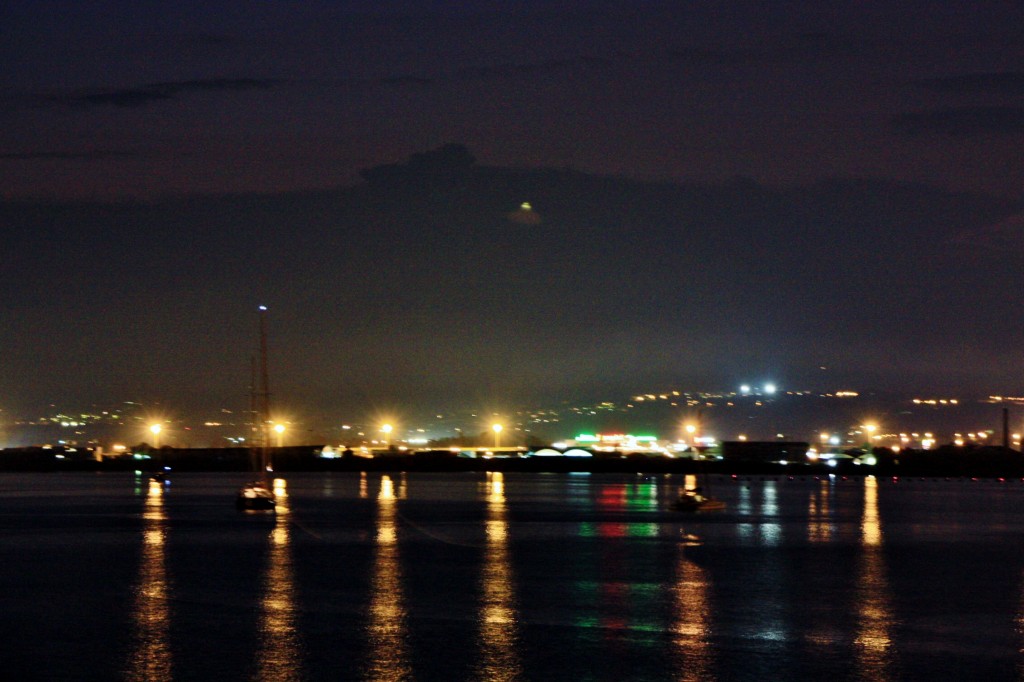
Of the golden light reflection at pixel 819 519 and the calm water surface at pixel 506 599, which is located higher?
the calm water surface at pixel 506 599

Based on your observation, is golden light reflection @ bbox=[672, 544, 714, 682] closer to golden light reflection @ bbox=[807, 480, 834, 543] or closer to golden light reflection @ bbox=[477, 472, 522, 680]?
golden light reflection @ bbox=[477, 472, 522, 680]

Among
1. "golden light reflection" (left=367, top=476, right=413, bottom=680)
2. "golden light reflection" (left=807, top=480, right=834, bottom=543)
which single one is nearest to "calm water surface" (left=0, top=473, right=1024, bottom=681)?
"golden light reflection" (left=367, top=476, right=413, bottom=680)

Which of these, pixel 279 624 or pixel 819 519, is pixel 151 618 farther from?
pixel 819 519

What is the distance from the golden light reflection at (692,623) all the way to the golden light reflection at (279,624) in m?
7.37

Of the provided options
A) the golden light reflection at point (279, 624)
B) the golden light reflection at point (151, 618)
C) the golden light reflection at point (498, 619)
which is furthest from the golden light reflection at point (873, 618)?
the golden light reflection at point (151, 618)

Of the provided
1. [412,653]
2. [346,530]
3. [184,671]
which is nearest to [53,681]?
[184,671]

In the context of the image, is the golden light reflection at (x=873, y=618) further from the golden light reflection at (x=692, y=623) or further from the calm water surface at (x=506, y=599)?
the golden light reflection at (x=692, y=623)

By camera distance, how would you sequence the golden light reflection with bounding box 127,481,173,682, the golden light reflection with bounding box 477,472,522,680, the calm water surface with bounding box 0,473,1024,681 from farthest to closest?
the calm water surface with bounding box 0,473,1024,681 < the golden light reflection with bounding box 477,472,522,680 < the golden light reflection with bounding box 127,481,173,682

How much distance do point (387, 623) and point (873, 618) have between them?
1220cm

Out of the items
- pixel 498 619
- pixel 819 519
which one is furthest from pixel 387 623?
pixel 819 519

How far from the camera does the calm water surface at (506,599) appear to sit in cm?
2514

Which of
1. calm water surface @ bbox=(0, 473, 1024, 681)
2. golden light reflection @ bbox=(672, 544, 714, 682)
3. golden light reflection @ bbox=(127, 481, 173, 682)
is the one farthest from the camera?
calm water surface @ bbox=(0, 473, 1024, 681)

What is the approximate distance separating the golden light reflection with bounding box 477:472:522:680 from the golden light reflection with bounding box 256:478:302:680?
12.1ft

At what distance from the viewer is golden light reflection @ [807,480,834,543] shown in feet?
208
